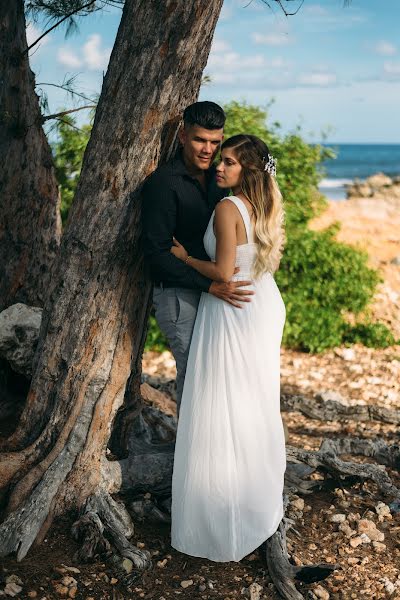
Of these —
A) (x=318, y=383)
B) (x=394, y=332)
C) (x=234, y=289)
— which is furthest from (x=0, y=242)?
(x=394, y=332)

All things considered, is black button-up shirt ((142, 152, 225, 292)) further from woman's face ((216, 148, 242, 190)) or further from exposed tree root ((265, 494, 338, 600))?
exposed tree root ((265, 494, 338, 600))

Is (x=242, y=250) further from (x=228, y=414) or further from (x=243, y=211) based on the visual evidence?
(x=228, y=414)

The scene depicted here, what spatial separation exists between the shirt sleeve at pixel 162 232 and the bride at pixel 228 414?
7cm

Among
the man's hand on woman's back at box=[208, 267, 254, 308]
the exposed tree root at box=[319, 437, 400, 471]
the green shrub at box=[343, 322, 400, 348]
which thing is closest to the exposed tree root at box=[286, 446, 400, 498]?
the exposed tree root at box=[319, 437, 400, 471]

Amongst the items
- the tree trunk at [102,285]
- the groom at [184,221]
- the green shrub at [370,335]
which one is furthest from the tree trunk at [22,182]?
the green shrub at [370,335]

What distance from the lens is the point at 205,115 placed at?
4336mm

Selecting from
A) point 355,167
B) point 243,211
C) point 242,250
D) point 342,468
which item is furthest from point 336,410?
point 355,167

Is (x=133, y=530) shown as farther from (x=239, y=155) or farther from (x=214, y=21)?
(x=214, y=21)

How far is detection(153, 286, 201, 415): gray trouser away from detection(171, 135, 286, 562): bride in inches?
3.0

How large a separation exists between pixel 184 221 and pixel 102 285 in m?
0.61

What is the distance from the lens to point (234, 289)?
449 cm

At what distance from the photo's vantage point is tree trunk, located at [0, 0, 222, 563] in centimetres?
450

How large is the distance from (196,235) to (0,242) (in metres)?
1.76

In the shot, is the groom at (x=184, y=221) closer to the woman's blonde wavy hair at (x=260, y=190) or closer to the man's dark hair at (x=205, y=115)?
the man's dark hair at (x=205, y=115)
